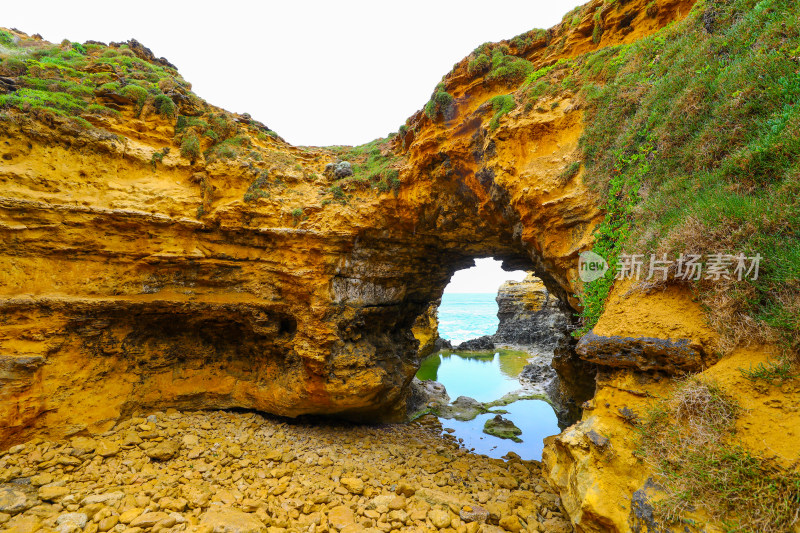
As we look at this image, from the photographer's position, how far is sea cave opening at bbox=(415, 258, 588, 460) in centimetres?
1023

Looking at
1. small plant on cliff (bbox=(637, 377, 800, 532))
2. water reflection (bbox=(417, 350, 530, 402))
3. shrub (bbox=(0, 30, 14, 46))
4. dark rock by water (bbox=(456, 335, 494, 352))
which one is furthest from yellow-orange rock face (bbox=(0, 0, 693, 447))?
dark rock by water (bbox=(456, 335, 494, 352))

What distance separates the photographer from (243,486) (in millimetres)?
5332

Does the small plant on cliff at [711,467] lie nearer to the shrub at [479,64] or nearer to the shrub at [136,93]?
the shrub at [479,64]

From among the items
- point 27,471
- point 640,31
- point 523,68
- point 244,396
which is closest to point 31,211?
point 27,471

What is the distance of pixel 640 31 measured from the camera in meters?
6.80

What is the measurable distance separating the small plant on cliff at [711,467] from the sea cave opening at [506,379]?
675cm

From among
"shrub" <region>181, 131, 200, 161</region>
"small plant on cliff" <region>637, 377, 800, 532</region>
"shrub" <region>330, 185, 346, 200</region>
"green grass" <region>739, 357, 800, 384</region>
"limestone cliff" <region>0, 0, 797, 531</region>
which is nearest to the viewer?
"small plant on cliff" <region>637, 377, 800, 532</region>

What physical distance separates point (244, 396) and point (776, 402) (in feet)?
33.7

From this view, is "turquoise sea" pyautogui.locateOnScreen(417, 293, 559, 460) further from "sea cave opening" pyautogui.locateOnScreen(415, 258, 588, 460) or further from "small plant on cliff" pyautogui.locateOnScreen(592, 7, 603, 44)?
"small plant on cliff" pyautogui.locateOnScreen(592, 7, 603, 44)

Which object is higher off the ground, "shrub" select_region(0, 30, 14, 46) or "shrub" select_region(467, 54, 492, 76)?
"shrub" select_region(0, 30, 14, 46)

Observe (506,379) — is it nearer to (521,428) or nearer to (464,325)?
(521,428)

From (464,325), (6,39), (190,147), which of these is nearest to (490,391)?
(190,147)

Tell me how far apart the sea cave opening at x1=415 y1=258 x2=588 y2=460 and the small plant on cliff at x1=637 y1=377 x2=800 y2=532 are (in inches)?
266

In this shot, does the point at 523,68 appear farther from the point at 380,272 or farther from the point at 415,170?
the point at 380,272
